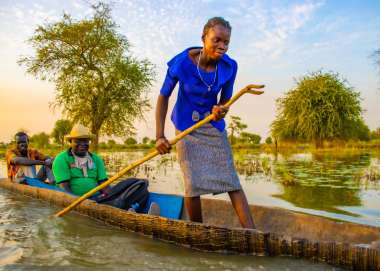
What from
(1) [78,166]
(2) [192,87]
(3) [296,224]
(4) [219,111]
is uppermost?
(2) [192,87]

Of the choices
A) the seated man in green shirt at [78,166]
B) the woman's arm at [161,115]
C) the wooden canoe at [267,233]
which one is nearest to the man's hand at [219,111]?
the woman's arm at [161,115]

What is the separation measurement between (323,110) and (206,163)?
65.0 feet

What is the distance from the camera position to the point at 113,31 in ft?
49.3

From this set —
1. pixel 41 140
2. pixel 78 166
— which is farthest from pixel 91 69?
pixel 41 140

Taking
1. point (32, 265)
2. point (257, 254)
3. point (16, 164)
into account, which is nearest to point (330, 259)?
point (257, 254)

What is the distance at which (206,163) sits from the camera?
3.12 meters

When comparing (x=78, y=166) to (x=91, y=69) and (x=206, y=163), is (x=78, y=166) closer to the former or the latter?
(x=206, y=163)

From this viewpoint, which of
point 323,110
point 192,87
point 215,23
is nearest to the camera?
point 215,23

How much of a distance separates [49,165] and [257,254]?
4697mm

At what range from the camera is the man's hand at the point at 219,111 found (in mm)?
2922

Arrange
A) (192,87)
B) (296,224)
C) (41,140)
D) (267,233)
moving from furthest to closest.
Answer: (41,140), (296,224), (192,87), (267,233)

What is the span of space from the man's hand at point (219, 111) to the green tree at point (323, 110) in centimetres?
1946

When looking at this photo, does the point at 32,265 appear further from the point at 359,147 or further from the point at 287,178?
the point at 359,147

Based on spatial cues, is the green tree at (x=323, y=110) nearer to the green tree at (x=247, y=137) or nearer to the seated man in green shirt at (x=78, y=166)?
the green tree at (x=247, y=137)
